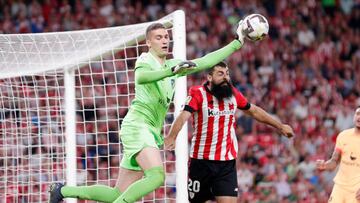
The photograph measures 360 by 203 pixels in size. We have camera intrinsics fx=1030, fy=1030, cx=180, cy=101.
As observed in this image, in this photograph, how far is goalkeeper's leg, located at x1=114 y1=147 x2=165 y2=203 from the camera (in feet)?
29.4

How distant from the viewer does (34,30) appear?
2102cm

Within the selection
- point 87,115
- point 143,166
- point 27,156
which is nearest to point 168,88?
point 143,166

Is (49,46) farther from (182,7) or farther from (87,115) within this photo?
(182,7)

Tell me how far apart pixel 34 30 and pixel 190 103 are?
1115 cm

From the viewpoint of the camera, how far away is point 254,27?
30.0ft

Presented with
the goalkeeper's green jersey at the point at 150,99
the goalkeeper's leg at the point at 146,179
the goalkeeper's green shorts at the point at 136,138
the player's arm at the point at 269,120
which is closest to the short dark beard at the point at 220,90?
the player's arm at the point at 269,120

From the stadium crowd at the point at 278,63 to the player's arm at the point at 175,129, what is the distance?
6.77 m

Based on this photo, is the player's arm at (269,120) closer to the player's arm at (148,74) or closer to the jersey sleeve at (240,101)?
the jersey sleeve at (240,101)

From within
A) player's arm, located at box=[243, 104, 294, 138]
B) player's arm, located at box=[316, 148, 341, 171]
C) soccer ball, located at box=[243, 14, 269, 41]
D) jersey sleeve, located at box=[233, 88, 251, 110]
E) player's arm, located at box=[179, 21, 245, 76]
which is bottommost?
player's arm, located at box=[316, 148, 341, 171]

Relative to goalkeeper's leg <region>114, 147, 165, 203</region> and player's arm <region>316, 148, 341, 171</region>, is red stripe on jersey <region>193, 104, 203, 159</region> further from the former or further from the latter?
goalkeeper's leg <region>114, 147, 165, 203</region>

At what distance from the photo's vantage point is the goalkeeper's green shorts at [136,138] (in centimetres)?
915

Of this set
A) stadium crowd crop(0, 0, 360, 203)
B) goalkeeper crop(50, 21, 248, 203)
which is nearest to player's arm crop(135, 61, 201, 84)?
goalkeeper crop(50, 21, 248, 203)

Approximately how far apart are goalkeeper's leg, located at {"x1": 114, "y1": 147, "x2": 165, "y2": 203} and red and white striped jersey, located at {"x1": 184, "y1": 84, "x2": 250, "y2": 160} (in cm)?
153

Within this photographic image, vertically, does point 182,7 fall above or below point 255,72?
above
